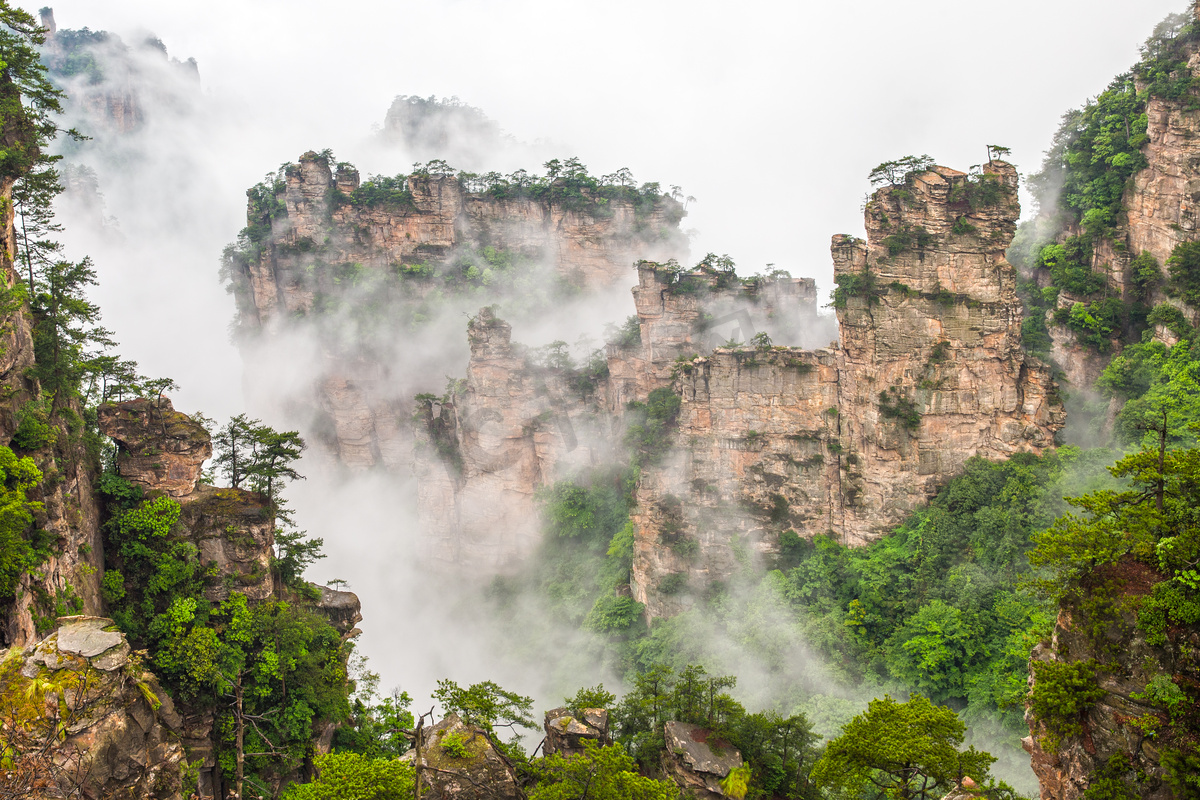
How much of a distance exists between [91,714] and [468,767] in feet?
29.4

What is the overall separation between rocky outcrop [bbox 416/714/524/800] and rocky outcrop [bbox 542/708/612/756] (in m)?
3.68

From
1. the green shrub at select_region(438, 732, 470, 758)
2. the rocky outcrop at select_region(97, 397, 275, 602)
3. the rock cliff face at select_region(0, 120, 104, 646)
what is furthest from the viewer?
the rocky outcrop at select_region(97, 397, 275, 602)

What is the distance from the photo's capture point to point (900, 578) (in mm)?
33062

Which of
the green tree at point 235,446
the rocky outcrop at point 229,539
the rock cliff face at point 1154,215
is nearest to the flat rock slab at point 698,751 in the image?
the rocky outcrop at point 229,539

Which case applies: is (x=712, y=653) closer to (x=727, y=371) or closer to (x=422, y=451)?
(x=727, y=371)

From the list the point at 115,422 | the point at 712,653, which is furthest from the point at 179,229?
the point at 712,653

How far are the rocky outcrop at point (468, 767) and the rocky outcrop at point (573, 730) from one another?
368cm

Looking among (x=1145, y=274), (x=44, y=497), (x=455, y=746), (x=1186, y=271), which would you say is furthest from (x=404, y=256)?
(x=1186, y=271)

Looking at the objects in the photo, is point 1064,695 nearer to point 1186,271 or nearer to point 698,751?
point 698,751

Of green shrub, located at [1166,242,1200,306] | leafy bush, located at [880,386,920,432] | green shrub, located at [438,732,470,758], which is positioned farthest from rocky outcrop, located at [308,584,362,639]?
green shrub, located at [1166,242,1200,306]

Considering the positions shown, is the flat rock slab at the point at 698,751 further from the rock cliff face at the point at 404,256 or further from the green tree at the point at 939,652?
the rock cliff face at the point at 404,256

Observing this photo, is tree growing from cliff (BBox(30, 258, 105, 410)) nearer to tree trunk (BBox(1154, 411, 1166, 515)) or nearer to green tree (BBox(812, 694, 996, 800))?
green tree (BBox(812, 694, 996, 800))

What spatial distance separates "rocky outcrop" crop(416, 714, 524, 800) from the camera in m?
19.3

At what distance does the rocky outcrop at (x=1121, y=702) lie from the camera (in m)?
12.4
